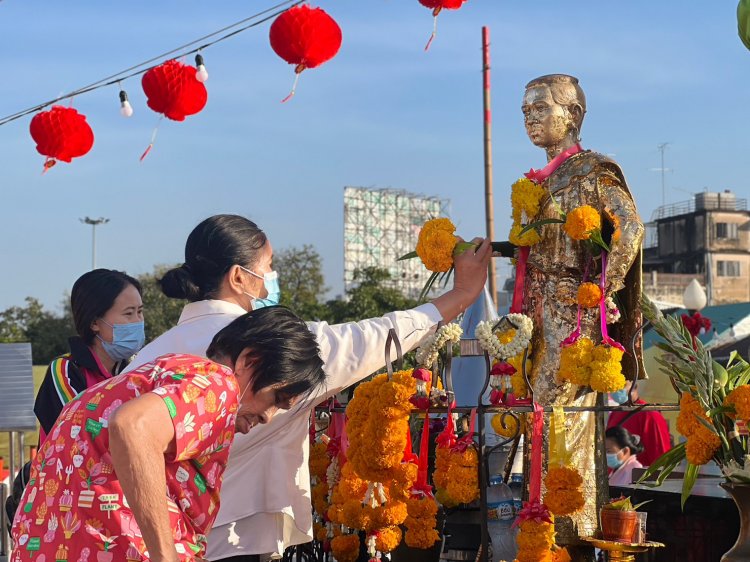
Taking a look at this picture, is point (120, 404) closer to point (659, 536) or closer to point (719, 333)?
point (659, 536)

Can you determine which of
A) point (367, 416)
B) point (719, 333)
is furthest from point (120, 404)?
point (719, 333)

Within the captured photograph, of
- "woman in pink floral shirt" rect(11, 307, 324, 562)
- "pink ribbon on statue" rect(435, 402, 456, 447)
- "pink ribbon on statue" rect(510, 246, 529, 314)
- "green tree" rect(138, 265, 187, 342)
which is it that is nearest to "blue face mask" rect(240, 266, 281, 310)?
"pink ribbon on statue" rect(435, 402, 456, 447)

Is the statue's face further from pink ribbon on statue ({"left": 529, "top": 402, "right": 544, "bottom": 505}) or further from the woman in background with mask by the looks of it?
the woman in background with mask

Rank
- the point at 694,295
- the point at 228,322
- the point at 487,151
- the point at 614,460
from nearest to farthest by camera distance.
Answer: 1. the point at 228,322
2. the point at 614,460
3. the point at 694,295
4. the point at 487,151

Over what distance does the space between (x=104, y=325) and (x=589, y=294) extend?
6.76ft

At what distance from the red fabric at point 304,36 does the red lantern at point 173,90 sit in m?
1.02

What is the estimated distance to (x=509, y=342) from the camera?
173 inches

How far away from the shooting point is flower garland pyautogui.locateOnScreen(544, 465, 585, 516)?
4242 mm

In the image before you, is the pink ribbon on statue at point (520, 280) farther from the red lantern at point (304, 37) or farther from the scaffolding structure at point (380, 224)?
the scaffolding structure at point (380, 224)

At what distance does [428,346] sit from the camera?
432 cm

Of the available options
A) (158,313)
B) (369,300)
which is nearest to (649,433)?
(369,300)

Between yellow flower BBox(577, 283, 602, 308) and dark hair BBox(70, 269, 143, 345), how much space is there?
1.98m

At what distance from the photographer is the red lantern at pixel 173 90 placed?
346 inches

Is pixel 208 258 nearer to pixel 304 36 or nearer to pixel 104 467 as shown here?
pixel 104 467
